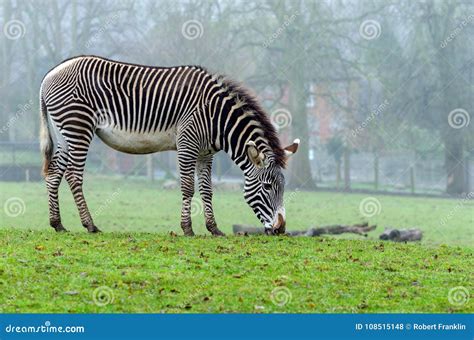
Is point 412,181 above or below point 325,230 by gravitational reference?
below

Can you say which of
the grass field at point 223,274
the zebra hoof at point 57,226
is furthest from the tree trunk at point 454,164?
the zebra hoof at point 57,226

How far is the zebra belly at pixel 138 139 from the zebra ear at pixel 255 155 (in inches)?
53.3

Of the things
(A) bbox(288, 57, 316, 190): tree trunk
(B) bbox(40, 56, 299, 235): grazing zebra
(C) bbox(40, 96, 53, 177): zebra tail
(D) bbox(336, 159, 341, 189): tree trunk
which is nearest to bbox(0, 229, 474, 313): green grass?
(B) bbox(40, 56, 299, 235): grazing zebra

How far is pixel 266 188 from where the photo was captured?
13164 millimetres

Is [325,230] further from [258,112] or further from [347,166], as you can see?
[347,166]

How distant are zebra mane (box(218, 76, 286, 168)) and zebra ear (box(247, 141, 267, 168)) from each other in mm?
193

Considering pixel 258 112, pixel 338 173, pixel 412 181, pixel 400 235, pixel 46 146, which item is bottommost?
pixel 412 181

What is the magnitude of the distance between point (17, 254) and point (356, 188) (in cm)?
2251

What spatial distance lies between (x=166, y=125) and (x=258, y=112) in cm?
145

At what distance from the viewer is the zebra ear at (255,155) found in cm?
1305

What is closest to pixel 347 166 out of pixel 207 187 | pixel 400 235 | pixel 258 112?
pixel 400 235

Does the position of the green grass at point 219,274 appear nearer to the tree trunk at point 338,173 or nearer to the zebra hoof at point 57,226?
the zebra hoof at point 57,226

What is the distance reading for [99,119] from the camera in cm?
1385

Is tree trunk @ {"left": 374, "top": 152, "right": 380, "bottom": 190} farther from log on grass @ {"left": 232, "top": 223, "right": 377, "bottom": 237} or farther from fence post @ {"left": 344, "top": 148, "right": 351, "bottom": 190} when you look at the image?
log on grass @ {"left": 232, "top": 223, "right": 377, "bottom": 237}
